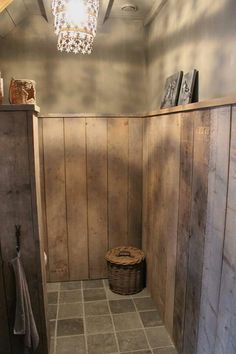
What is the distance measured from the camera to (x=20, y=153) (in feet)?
5.26

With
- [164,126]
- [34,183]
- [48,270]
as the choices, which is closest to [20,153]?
[34,183]

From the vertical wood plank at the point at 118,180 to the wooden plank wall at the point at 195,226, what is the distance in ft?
1.17

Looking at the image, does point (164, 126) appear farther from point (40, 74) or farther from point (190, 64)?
point (40, 74)

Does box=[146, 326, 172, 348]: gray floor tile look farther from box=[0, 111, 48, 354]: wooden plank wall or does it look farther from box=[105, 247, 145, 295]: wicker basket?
box=[0, 111, 48, 354]: wooden plank wall

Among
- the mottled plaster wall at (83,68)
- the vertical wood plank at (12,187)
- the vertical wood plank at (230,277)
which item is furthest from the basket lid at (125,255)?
the mottled plaster wall at (83,68)

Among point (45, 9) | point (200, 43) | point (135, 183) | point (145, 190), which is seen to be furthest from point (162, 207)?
point (45, 9)

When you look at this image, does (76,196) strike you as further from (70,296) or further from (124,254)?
(70,296)

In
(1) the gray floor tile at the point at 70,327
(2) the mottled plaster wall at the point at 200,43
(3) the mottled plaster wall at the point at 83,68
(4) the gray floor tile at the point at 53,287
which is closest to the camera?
(2) the mottled plaster wall at the point at 200,43

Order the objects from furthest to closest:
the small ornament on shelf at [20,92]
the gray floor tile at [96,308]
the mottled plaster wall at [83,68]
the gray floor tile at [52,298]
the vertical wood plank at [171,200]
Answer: the mottled plaster wall at [83,68], the gray floor tile at [52,298], the gray floor tile at [96,308], the vertical wood plank at [171,200], the small ornament on shelf at [20,92]

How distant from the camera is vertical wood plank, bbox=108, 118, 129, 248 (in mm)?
2684

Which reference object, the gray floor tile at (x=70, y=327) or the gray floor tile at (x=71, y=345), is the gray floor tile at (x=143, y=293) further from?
the gray floor tile at (x=71, y=345)

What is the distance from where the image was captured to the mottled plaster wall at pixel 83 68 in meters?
2.61

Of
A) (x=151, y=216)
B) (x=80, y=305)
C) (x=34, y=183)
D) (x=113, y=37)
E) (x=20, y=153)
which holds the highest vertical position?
(x=113, y=37)

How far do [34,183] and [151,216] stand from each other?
3.85ft
